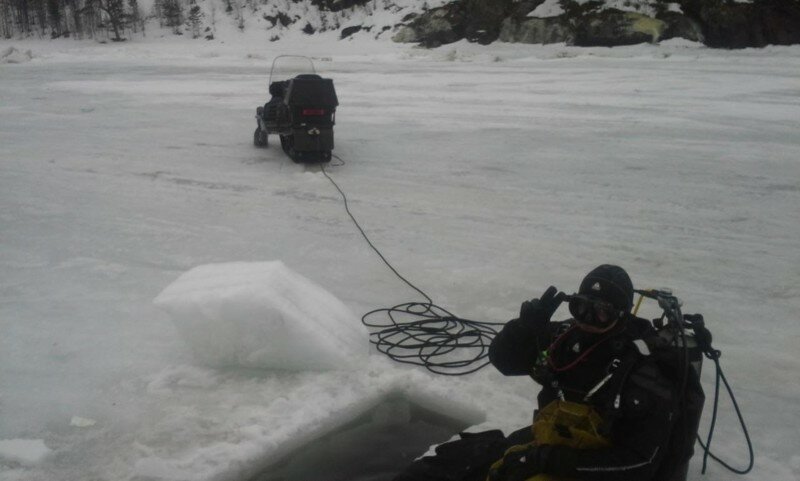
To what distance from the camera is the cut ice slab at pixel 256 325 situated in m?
3.59

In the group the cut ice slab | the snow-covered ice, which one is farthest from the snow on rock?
the cut ice slab

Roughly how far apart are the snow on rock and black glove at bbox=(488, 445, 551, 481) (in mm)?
1941

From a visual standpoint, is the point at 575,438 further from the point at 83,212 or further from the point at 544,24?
the point at 544,24

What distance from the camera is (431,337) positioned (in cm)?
409

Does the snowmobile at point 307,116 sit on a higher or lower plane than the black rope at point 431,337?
higher

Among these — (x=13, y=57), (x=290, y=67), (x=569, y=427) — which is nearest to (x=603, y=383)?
(x=569, y=427)

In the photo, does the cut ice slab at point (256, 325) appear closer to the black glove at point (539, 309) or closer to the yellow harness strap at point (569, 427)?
the black glove at point (539, 309)

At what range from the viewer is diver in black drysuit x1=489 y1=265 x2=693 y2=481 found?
2152 millimetres

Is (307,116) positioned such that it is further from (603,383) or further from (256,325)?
(603,383)

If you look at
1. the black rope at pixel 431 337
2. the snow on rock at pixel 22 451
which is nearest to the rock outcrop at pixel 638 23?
the black rope at pixel 431 337

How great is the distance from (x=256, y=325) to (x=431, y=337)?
106cm

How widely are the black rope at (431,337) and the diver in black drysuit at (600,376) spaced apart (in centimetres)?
123

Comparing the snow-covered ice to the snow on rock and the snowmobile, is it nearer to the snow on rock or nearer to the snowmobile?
the snow on rock

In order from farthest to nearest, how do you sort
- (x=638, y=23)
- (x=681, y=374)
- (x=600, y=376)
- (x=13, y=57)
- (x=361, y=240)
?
(x=13, y=57) < (x=638, y=23) < (x=361, y=240) < (x=600, y=376) < (x=681, y=374)
